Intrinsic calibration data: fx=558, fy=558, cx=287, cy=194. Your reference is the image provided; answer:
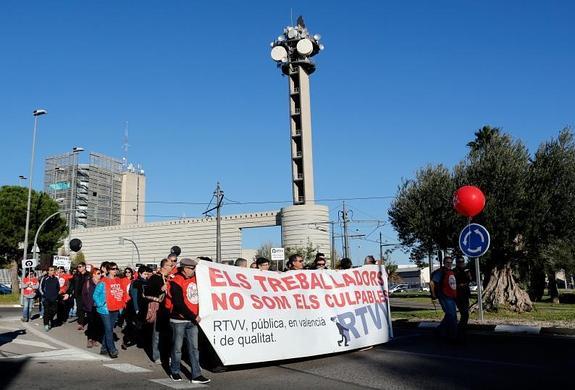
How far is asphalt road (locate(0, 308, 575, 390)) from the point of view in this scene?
23.7 feet

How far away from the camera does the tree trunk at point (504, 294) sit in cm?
1978

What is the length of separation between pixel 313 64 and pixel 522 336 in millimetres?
68293

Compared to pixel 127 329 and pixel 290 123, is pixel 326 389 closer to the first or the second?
pixel 127 329

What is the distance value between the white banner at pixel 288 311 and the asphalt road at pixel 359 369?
27 cm

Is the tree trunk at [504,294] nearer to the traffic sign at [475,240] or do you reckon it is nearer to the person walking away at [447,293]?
the traffic sign at [475,240]

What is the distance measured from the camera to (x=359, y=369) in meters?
8.27

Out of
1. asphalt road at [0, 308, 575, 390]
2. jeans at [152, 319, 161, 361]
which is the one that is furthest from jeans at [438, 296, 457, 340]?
jeans at [152, 319, 161, 361]

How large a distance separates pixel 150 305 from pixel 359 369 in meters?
4.51

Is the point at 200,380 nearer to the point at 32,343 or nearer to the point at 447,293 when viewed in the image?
the point at 447,293

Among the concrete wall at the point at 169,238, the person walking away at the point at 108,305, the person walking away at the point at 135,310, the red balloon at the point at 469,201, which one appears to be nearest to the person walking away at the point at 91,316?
the person walking away at the point at 135,310

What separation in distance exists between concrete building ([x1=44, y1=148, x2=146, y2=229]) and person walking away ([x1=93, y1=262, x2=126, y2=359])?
124m

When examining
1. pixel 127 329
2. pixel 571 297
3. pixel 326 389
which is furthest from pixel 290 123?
pixel 326 389

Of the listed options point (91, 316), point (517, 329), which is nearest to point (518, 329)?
point (517, 329)

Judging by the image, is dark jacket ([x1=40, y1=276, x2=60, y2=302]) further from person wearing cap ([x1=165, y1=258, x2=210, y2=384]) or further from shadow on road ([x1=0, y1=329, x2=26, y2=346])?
person wearing cap ([x1=165, y1=258, x2=210, y2=384])
